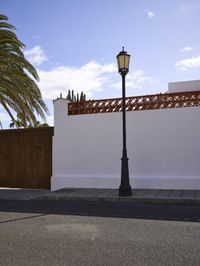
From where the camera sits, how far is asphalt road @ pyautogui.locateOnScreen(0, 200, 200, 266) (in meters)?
4.61

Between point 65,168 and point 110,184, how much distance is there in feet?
6.34

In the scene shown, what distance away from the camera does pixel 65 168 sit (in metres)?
13.4

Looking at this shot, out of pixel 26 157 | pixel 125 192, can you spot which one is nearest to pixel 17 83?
pixel 26 157

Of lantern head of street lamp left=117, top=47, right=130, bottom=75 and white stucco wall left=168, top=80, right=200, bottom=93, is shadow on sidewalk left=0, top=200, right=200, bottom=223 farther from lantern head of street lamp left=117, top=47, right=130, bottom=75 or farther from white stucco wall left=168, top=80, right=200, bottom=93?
white stucco wall left=168, top=80, right=200, bottom=93

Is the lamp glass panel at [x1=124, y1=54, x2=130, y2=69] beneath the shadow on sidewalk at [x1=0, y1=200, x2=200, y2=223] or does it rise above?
above

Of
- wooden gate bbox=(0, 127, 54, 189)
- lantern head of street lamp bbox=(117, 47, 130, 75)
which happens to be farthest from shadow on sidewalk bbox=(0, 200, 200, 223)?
lantern head of street lamp bbox=(117, 47, 130, 75)

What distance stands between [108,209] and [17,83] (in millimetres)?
8263

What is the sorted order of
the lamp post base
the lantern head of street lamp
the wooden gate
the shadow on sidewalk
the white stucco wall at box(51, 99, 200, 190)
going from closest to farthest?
the shadow on sidewalk, the lamp post base, the lantern head of street lamp, the white stucco wall at box(51, 99, 200, 190), the wooden gate

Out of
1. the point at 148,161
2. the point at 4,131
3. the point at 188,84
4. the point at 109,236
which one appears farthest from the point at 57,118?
the point at 109,236

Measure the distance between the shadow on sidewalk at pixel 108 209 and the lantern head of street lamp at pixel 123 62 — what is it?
4.11 metres

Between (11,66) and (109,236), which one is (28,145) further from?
(109,236)

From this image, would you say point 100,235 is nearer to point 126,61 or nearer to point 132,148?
point 126,61

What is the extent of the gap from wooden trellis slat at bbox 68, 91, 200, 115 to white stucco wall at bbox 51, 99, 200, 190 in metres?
0.20

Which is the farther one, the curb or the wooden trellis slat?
the wooden trellis slat
